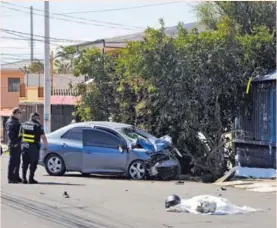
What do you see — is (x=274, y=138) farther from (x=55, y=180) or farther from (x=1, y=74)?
(x=1, y=74)

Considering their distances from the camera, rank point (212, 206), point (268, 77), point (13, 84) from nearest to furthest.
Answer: point (212, 206)
point (268, 77)
point (13, 84)

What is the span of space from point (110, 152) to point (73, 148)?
1.05 m

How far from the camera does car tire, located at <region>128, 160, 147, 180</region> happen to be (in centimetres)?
1686

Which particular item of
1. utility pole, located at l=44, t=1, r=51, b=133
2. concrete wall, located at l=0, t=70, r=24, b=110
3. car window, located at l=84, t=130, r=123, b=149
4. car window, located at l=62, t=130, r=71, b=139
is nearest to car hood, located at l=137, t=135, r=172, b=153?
car window, located at l=84, t=130, r=123, b=149

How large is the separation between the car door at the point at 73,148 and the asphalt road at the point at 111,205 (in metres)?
0.72

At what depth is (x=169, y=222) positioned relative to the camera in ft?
33.3

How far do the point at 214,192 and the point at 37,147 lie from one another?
4.22 m

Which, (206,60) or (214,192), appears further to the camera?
(206,60)

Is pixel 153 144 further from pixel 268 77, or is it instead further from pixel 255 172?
pixel 268 77

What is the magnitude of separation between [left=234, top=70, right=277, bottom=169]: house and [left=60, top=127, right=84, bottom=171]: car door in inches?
170

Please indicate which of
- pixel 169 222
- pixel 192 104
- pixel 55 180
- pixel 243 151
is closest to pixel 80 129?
pixel 55 180

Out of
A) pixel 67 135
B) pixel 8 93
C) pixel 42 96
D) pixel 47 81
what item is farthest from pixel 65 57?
pixel 8 93

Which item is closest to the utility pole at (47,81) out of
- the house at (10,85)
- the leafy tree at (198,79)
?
the leafy tree at (198,79)

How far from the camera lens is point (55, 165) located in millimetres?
17734
